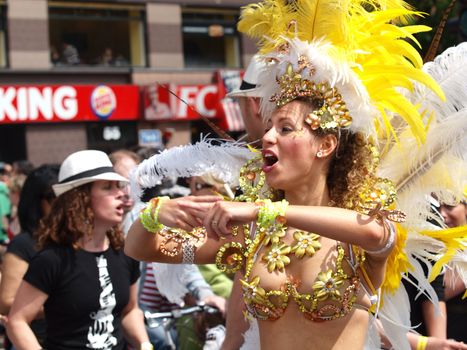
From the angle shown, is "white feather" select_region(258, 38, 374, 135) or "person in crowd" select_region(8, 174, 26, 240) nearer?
"white feather" select_region(258, 38, 374, 135)

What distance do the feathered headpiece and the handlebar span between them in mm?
2258

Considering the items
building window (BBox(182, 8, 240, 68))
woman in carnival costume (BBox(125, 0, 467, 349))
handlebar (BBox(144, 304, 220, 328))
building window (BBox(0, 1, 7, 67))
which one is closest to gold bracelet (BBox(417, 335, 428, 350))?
woman in carnival costume (BBox(125, 0, 467, 349))

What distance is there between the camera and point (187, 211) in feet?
7.32

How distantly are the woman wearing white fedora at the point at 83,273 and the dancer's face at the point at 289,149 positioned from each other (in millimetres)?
1528

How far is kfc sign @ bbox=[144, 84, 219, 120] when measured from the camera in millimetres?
19500

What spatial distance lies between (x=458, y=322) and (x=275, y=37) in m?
2.20

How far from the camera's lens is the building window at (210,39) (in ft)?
68.2

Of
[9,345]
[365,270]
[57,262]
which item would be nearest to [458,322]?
[365,270]

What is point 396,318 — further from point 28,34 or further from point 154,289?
point 28,34

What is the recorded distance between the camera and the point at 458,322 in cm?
411

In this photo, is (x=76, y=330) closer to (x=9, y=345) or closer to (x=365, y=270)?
(x=9, y=345)

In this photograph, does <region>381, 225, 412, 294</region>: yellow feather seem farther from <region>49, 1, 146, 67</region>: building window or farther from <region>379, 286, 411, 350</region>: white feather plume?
<region>49, 1, 146, 67</region>: building window

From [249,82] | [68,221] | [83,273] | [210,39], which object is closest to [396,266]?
[249,82]

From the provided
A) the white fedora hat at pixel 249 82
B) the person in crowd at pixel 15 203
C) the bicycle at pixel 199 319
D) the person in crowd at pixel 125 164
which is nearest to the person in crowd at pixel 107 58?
the person in crowd at pixel 15 203
